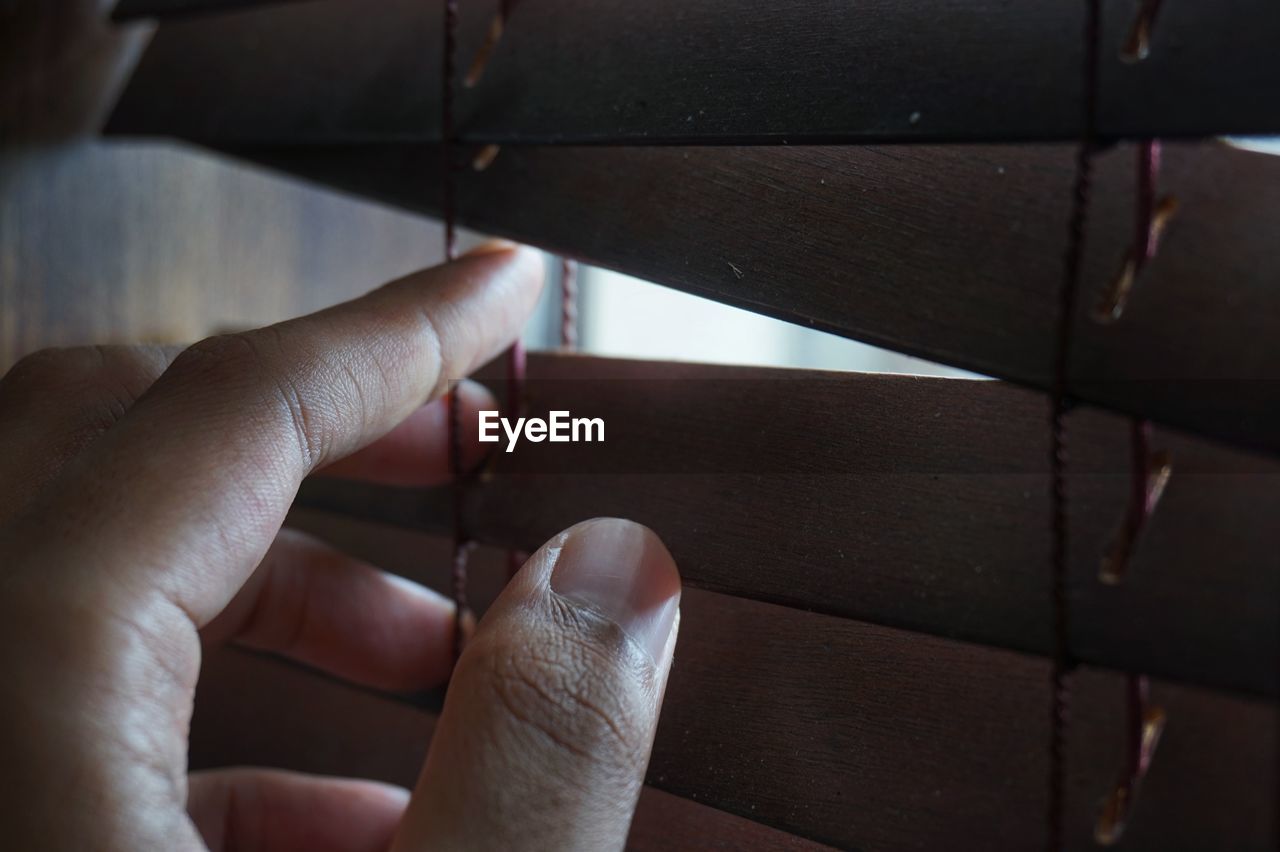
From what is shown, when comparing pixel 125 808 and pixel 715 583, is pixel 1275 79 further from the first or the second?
pixel 125 808

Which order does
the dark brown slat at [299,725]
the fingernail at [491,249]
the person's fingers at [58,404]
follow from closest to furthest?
1. the person's fingers at [58,404]
2. the fingernail at [491,249]
3. the dark brown slat at [299,725]

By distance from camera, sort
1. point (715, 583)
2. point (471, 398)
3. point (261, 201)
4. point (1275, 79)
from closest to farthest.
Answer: point (1275, 79)
point (715, 583)
point (471, 398)
point (261, 201)

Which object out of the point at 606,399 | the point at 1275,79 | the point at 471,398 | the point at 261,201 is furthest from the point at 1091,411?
the point at 261,201

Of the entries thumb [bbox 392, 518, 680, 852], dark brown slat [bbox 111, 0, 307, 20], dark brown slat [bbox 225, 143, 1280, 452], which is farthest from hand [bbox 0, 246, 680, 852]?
dark brown slat [bbox 111, 0, 307, 20]

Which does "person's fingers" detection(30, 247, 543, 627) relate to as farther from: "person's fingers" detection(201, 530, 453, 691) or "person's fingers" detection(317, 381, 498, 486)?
"person's fingers" detection(201, 530, 453, 691)

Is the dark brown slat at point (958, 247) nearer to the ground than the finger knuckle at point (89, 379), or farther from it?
farther from it

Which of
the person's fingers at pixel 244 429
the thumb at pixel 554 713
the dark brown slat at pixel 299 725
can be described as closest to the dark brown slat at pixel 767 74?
the person's fingers at pixel 244 429

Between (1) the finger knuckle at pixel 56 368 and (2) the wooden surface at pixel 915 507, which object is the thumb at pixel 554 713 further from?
(1) the finger knuckle at pixel 56 368

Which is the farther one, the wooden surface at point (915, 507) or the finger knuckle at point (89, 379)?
the finger knuckle at point (89, 379)
